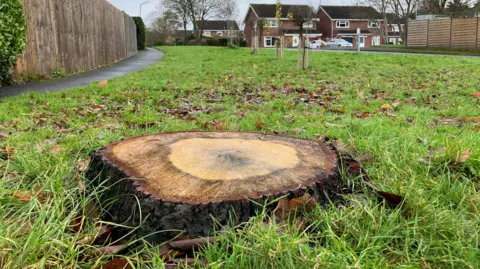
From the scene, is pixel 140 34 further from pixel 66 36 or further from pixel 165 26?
pixel 165 26

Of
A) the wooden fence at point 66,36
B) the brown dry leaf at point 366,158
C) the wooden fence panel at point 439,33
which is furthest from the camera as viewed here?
the wooden fence panel at point 439,33

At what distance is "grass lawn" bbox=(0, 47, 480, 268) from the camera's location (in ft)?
5.08

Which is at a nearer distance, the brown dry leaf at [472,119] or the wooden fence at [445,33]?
the brown dry leaf at [472,119]

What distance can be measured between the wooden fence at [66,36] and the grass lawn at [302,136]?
309cm

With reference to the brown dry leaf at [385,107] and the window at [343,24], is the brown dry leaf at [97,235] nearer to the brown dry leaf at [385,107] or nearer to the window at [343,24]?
the brown dry leaf at [385,107]

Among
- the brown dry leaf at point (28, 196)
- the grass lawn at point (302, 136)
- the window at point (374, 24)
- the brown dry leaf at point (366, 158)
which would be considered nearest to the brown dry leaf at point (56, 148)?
the grass lawn at point (302, 136)

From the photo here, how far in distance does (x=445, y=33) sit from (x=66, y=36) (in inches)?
966

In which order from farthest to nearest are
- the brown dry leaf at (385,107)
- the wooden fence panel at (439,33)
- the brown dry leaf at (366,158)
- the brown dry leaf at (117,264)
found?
the wooden fence panel at (439,33) → the brown dry leaf at (385,107) → the brown dry leaf at (366,158) → the brown dry leaf at (117,264)

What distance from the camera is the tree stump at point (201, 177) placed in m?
1.67

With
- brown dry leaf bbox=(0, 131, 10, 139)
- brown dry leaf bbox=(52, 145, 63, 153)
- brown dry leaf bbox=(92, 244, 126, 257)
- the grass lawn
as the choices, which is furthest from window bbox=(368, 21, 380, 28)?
brown dry leaf bbox=(92, 244, 126, 257)

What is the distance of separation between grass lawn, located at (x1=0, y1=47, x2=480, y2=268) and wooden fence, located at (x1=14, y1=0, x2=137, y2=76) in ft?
10.1

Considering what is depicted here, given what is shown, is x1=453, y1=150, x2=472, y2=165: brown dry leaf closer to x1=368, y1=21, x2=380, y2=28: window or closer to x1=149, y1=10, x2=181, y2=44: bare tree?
x1=368, y1=21, x2=380, y2=28: window

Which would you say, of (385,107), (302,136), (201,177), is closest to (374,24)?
(385,107)

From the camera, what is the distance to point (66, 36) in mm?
10195
